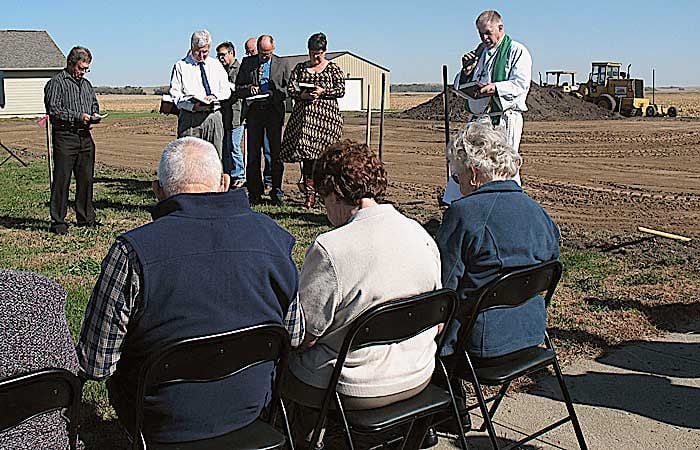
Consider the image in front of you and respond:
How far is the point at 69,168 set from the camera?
9.23 meters

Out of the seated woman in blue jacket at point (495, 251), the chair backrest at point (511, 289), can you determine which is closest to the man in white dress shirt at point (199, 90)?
the seated woman in blue jacket at point (495, 251)

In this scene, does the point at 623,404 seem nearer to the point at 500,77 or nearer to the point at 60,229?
the point at 500,77

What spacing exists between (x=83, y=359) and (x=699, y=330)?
4.52 meters

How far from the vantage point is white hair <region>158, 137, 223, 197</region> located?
3.21 meters

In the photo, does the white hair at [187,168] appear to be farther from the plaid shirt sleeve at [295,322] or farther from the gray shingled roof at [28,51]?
the gray shingled roof at [28,51]

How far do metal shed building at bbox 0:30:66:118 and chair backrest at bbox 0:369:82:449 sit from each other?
173 feet

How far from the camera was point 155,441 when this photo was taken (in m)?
2.94

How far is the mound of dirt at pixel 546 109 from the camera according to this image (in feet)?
129

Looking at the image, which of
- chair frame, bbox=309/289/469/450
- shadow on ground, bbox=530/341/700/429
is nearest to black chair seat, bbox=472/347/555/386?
chair frame, bbox=309/289/469/450

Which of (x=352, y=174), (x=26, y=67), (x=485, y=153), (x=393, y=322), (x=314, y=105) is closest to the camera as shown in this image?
(x=393, y=322)

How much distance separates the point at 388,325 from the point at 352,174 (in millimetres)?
669

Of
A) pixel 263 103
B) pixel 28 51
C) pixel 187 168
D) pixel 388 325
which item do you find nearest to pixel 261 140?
pixel 263 103

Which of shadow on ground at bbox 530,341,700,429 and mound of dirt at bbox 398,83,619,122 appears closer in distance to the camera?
shadow on ground at bbox 530,341,700,429

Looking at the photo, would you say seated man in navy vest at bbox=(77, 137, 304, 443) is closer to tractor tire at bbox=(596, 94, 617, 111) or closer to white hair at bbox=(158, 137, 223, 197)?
white hair at bbox=(158, 137, 223, 197)
